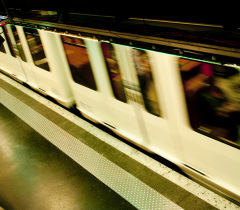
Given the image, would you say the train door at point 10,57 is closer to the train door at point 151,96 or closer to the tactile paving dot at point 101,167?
the tactile paving dot at point 101,167

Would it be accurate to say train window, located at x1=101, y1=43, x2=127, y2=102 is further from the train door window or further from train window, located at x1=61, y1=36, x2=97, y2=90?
the train door window

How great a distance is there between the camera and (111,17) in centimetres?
443

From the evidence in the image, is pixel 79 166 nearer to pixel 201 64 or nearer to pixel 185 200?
pixel 185 200

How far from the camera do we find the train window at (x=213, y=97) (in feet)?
7.88

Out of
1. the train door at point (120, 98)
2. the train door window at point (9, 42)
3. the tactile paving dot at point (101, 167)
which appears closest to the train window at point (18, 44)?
the train door window at point (9, 42)

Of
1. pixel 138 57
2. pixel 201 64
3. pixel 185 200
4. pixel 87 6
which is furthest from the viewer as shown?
pixel 87 6

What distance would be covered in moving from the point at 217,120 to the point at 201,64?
620 mm

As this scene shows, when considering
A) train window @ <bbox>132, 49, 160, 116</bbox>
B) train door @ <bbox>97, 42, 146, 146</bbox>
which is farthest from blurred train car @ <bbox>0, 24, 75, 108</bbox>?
train window @ <bbox>132, 49, 160, 116</bbox>

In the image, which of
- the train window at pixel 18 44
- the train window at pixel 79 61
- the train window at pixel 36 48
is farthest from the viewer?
the train window at pixel 18 44

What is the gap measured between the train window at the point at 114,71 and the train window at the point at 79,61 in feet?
1.67

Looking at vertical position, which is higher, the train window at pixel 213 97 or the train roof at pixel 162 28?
the train roof at pixel 162 28

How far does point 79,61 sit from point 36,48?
5.53 ft

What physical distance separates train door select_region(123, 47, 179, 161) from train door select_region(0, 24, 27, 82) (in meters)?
4.29

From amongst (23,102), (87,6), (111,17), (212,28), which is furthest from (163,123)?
(23,102)
